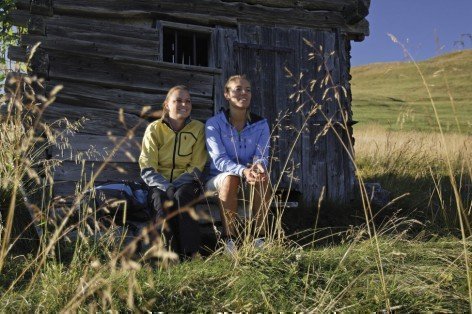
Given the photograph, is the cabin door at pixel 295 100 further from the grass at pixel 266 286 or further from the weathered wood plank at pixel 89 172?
the grass at pixel 266 286

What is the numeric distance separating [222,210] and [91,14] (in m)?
3.29

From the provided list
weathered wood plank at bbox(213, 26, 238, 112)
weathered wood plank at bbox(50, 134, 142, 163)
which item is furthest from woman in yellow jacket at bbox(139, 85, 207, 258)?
weathered wood plank at bbox(213, 26, 238, 112)

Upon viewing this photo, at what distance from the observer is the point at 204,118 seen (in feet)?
22.1

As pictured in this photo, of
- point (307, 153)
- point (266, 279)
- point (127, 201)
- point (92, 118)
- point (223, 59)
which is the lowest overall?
point (266, 279)

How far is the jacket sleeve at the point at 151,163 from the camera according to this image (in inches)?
185

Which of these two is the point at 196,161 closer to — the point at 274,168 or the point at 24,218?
the point at 24,218

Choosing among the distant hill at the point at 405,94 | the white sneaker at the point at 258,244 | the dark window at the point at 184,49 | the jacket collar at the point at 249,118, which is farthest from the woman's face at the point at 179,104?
the distant hill at the point at 405,94

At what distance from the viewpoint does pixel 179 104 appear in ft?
16.2

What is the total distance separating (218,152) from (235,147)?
18 centimetres

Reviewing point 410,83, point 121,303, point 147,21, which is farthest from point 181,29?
point 410,83

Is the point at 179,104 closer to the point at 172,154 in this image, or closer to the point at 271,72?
the point at 172,154

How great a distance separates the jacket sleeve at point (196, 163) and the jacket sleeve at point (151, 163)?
15 centimetres

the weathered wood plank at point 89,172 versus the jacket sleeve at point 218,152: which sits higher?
the jacket sleeve at point 218,152

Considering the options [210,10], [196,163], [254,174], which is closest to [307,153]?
[210,10]
